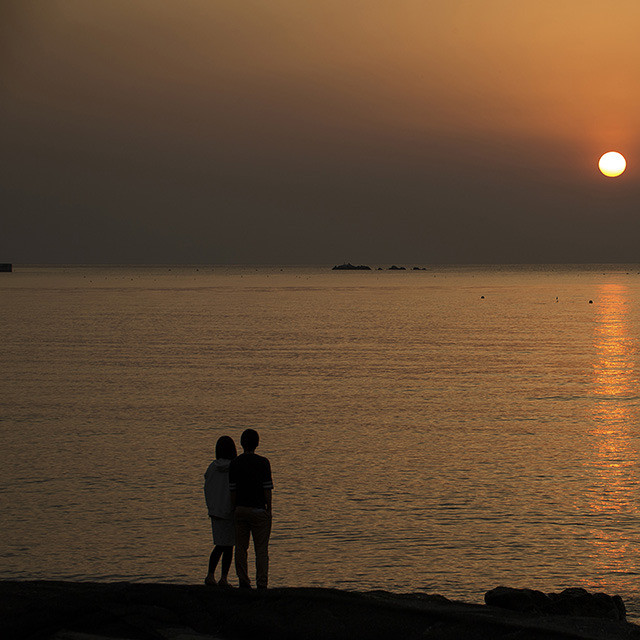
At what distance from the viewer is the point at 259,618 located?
381 inches

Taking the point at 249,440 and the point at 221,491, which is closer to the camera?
the point at 249,440

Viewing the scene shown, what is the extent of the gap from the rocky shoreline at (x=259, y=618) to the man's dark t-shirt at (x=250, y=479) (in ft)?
3.74

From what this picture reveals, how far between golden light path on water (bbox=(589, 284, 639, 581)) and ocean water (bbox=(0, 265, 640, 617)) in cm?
7

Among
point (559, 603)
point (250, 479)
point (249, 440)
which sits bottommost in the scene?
point (559, 603)

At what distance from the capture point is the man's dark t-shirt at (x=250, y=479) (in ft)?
36.6

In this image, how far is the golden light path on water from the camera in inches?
621

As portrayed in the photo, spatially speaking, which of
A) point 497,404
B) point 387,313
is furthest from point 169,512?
point 387,313

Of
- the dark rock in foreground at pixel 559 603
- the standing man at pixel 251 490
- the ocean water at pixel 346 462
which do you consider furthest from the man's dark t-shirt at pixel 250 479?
the ocean water at pixel 346 462

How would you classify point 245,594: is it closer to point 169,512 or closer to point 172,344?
point 169,512

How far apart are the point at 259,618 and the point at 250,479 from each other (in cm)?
192

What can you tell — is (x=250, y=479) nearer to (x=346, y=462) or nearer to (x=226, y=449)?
(x=226, y=449)

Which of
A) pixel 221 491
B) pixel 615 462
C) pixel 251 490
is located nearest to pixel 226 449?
pixel 221 491

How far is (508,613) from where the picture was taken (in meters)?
10.5

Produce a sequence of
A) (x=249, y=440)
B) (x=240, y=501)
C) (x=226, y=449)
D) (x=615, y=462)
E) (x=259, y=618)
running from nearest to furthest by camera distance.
Answer: 1. (x=259, y=618)
2. (x=249, y=440)
3. (x=240, y=501)
4. (x=226, y=449)
5. (x=615, y=462)
